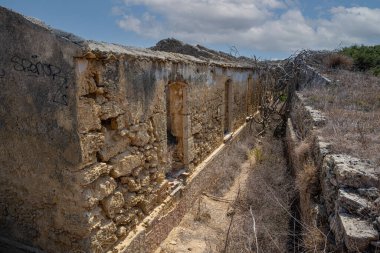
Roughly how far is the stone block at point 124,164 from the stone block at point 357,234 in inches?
103

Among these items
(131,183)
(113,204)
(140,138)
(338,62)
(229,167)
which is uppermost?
(338,62)

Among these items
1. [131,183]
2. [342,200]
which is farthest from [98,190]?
[342,200]

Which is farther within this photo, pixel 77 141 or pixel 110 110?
pixel 110 110

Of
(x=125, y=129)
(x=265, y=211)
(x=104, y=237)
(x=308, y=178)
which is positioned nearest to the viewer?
(x=104, y=237)

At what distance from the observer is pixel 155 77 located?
192 inches

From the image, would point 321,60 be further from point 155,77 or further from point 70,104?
point 70,104

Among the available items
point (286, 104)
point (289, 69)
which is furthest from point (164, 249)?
point (289, 69)

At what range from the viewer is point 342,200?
10.6 ft

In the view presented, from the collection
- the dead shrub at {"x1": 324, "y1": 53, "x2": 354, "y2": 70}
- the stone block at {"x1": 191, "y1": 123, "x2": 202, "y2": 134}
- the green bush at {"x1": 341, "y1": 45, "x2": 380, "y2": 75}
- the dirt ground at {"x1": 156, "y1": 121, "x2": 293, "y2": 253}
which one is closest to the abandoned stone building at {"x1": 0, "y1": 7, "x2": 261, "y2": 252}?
the dirt ground at {"x1": 156, "y1": 121, "x2": 293, "y2": 253}

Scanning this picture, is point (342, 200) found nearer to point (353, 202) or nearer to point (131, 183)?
point (353, 202)

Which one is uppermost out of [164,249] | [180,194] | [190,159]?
[190,159]

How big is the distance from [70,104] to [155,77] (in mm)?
1757

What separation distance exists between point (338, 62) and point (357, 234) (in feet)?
50.6

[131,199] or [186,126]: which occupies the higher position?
[186,126]
